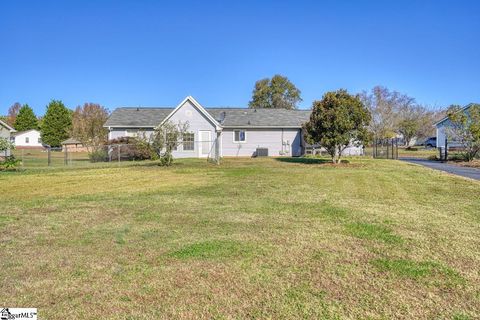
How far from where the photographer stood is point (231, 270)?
4.39 m

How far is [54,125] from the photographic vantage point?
6531 cm

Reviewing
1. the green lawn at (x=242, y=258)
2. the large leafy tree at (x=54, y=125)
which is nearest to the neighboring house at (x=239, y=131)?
the green lawn at (x=242, y=258)

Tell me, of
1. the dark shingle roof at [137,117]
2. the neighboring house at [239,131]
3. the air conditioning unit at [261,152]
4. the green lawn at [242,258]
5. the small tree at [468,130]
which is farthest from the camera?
the air conditioning unit at [261,152]

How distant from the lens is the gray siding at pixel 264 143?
32.6 meters

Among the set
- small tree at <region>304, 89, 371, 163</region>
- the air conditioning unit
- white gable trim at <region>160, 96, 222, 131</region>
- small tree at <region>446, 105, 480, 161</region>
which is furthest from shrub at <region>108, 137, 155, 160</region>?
small tree at <region>446, 105, 480, 161</region>

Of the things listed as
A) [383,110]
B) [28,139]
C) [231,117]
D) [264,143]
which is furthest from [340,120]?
[28,139]

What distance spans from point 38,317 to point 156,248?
80.6 inches

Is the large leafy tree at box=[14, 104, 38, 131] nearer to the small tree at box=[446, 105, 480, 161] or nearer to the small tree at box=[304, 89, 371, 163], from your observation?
the small tree at box=[304, 89, 371, 163]

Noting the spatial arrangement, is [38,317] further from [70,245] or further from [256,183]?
[256,183]

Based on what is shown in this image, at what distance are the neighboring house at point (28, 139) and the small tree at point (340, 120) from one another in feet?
220

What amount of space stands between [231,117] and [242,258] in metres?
29.6

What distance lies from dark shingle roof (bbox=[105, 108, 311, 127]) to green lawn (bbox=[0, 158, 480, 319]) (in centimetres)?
2359

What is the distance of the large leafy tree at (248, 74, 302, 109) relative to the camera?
6525cm

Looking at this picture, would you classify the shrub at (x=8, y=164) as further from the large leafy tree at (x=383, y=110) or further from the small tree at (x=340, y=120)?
the large leafy tree at (x=383, y=110)
